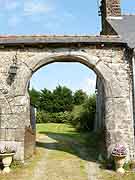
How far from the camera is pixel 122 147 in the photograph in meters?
11.6

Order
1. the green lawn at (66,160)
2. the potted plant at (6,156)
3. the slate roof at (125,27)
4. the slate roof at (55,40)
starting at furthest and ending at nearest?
the slate roof at (125,27)
the slate roof at (55,40)
the potted plant at (6,156)
the green lawn at (66,160)

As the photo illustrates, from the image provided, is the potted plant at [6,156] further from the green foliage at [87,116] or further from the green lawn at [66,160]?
the green foliage at [87,116]

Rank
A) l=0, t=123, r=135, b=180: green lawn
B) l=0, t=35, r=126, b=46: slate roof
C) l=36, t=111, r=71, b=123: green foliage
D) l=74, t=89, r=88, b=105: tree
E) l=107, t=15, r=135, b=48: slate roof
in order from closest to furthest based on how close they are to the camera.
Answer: l=0, t=123, r=135, b=180: green lawn → l=0, t=35, r=126, b=46: slate roof → l=107, t=15, r=135, b=48: slate roof → l=36, t=111, r=71, b=123: green foliage → l=74, t=89, r=88, b=105: tree

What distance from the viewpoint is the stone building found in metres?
12.3

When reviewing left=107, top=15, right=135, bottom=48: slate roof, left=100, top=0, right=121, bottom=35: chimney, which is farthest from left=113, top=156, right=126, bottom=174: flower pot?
left=100, top=0, right=121, bottom=35: chimney

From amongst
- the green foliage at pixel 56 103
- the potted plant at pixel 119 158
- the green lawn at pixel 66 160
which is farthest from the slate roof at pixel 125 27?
the green foliage at pixel 56 103

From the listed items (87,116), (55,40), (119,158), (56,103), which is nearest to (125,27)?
(55,40)

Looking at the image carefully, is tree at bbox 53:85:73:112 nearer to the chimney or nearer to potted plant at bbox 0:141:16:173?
the chimney

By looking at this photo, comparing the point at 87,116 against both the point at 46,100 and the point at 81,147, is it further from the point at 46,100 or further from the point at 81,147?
the point at 46,100

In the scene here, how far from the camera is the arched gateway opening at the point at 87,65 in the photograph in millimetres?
12305

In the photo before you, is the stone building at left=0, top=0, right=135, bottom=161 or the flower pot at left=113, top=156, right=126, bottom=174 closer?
the flower pot at left=113, top=156, right=126, bottom=174

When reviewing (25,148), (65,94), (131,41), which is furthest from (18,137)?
(65,94)

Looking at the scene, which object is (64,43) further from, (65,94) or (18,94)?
(65,94)

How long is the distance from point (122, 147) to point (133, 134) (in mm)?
945
